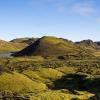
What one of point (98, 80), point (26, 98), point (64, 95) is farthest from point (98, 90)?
point (26, 98)

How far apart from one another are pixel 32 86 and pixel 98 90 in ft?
46.6

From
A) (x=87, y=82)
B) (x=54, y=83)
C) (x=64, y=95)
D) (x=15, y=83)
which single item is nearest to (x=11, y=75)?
(x=15, y=83)

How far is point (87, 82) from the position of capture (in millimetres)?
75188

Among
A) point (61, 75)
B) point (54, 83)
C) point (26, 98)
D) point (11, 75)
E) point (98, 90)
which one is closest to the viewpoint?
point (26, 98)

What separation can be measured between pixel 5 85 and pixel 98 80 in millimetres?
22490

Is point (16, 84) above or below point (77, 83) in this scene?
above

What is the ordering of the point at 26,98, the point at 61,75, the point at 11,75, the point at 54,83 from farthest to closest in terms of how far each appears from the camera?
the point at 61,75 → the point at 54,83 → the point at 11,75 → the point at 26,98

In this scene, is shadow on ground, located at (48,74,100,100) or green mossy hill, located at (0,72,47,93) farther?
shadow on ground, located at (48,74,100,100)

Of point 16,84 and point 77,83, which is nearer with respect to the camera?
point 16,84

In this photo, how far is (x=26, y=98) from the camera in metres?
46.2

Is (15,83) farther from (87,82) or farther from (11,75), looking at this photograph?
(87,82)

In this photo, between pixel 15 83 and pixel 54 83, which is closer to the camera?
pixel 15 83

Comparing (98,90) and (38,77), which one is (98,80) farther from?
(38,77)

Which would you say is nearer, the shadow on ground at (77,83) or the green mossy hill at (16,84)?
the green mossy hill at (16,84)
